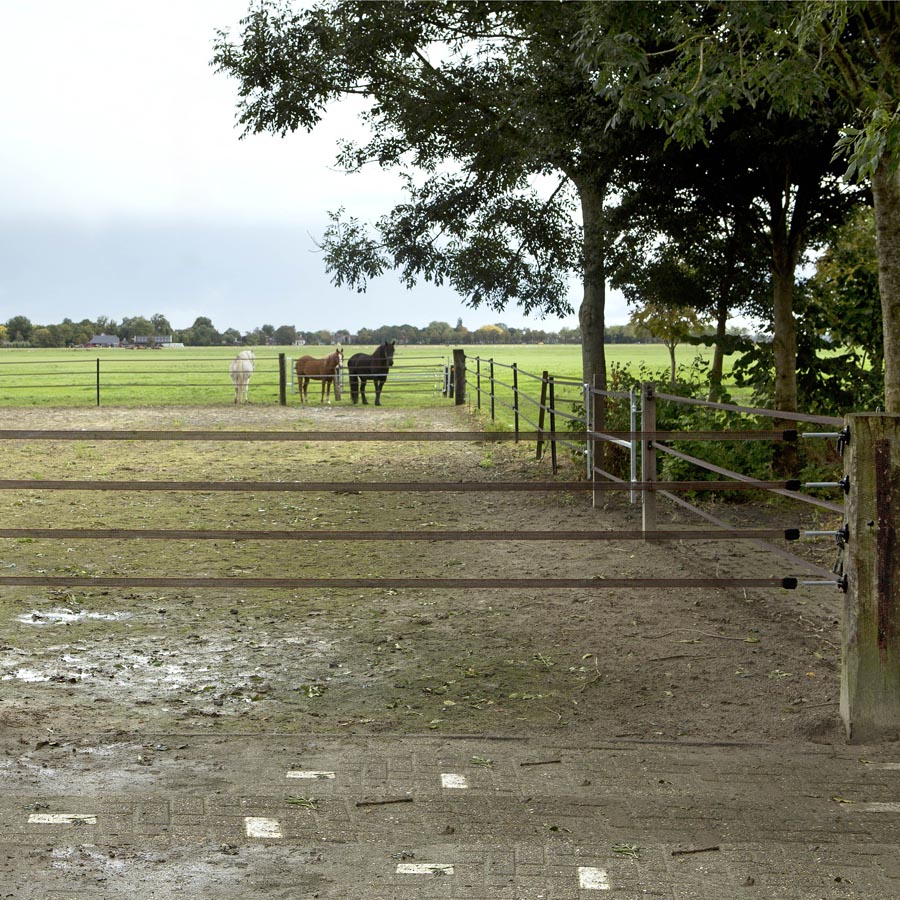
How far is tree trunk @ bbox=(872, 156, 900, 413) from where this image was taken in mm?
8891

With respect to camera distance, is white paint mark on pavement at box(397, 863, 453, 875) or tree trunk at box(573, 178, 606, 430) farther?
tree trunk at box(573, 178, 606, 430)

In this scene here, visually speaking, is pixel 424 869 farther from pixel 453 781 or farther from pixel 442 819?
pixel 453 781

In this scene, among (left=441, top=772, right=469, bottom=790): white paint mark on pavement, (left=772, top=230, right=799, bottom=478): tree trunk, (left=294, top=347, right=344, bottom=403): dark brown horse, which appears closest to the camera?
(left=441, top=772, right=469, bottom=790): white paint mark on pavement

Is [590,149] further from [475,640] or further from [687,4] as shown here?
[475,640]

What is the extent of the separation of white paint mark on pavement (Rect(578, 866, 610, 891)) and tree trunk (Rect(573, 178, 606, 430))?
9.96 metres

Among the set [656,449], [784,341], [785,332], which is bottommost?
[656,449]

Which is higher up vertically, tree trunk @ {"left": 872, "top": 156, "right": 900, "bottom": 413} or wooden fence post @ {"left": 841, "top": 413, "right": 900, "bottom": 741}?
tree trunk @ {"left": 872, "top": 156, "right": 900, "bottom": 413}

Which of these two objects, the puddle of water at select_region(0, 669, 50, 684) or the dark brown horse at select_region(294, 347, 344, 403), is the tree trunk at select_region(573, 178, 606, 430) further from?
the dark brown horse at select_region(294, 347, 344, 403)

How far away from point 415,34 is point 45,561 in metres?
9.42

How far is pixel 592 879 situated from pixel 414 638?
10.7 feet

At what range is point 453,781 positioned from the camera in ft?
13.2

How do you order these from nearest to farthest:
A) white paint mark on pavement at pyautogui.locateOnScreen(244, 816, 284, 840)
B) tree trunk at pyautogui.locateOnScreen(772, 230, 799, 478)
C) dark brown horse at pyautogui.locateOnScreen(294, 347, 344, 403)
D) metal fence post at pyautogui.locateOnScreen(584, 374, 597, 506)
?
white paint mark on pavement at pyautogui.locateOnScreen(244, 816, 284, 840) → metal fence post at pyautogui.locateOnScreen(584, 374, 597, 506) → tree trunk at pyautogui.locateOnScreen(772, 230, 799, 478) → dark brown horse at pyautogui.locateOnScreen(294, 347, 344, 403)

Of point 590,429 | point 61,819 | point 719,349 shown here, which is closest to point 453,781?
point 61,819

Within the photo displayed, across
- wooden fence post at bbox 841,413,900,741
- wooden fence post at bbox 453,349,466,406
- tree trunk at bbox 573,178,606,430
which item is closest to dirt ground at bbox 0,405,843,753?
wooden fence post at bbox 841,413,900,741
